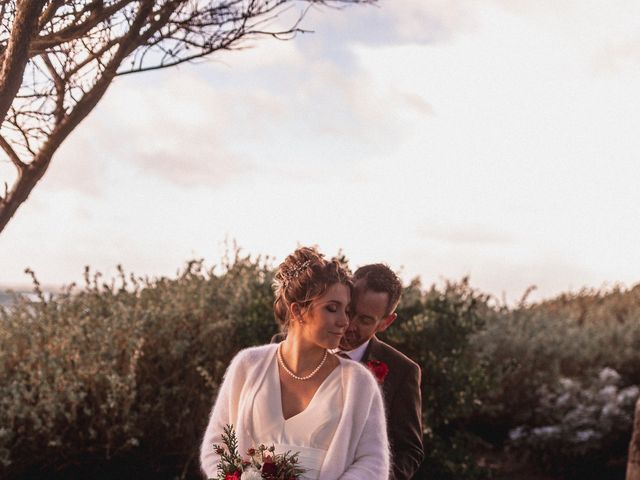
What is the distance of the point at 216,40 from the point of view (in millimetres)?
6066

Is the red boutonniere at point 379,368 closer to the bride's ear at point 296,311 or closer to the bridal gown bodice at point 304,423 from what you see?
the bridal gown bodice at point 304,423

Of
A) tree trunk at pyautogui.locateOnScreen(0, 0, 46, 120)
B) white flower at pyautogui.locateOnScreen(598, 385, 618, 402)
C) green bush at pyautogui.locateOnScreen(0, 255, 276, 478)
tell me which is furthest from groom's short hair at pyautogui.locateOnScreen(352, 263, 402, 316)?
white flower at pyautogui.locateOnScreen(598, 385, 618, 402)

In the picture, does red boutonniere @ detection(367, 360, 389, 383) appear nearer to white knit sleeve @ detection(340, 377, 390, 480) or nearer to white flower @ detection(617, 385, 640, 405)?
white knit sleeve @ detection(340, 377, 390, 480)

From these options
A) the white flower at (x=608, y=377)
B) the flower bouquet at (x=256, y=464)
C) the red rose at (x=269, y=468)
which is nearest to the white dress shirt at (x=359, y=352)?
the flower bouquet at (x=256, y=464)

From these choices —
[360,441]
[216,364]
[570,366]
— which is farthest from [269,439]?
[570,366]

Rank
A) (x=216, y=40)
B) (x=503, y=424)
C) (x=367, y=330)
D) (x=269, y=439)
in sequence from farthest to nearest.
Result: (x=503, y=424), (x=216, y=40), (x=367, y=330), (x=269, y=439)

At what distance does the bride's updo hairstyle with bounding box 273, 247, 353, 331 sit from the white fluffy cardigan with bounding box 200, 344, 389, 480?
0.86ft

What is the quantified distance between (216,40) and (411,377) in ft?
8.85

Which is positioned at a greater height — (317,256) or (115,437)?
(317,256)

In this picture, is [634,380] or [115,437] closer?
[115,437]

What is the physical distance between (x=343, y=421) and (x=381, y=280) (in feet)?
2.60

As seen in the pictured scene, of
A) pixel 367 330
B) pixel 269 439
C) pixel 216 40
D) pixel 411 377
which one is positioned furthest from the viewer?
pixel 216 40

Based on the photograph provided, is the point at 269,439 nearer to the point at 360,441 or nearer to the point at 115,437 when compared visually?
the point at 360,441

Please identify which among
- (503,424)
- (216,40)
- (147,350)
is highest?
(216,40)
